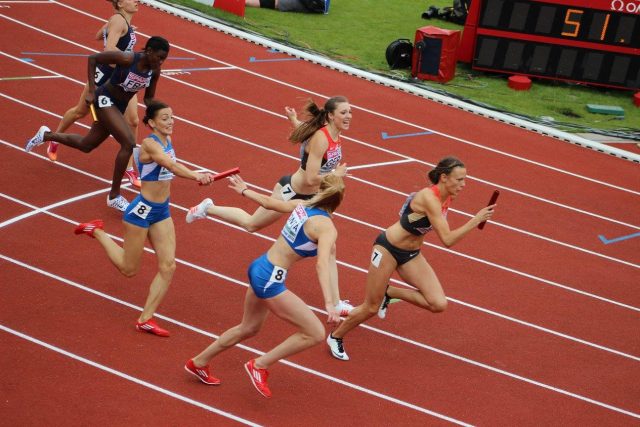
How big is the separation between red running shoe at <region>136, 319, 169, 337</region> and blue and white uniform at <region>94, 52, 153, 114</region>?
9.80 feet

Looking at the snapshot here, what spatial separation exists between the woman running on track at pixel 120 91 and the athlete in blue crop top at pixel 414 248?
10.6 ft

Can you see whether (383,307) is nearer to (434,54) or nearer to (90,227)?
(90,227)

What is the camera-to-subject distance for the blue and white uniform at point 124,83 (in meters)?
9.71

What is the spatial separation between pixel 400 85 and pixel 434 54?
3.29 ft

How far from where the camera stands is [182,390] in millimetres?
7285

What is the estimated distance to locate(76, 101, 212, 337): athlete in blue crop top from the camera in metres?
7.84

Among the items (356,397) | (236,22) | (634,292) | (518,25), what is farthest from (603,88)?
(356,397)

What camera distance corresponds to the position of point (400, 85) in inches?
645

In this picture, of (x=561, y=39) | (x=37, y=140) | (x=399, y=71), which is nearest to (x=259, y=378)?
(x=37, y=140)

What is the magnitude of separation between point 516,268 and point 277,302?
452 cm

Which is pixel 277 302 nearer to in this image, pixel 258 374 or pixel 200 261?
pixel 258 374

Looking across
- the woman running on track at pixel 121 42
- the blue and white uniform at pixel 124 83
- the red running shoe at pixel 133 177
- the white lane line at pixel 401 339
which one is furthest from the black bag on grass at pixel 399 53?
the white lane line at pixel 401 339

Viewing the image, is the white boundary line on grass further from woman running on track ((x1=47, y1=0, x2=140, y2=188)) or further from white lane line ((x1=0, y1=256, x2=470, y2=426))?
white lane line ((x1=0, y1=256, x2=470, y2=426))

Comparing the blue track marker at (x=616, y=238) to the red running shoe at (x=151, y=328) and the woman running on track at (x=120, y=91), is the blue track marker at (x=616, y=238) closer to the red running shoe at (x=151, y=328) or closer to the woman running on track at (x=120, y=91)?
the woman running on track at (x=120, y=91)
